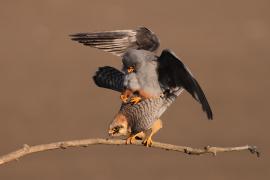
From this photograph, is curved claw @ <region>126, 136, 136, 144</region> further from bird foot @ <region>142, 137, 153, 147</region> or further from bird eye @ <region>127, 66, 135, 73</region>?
bird eye @ <region>127, 66, 135, 73</region>

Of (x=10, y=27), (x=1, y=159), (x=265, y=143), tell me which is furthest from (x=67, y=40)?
(x=1, y=159)

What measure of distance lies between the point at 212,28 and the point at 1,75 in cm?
485

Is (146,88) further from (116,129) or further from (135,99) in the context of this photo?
(116,129)

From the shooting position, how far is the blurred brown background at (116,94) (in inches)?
585

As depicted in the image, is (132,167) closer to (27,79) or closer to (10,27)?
(27,79)

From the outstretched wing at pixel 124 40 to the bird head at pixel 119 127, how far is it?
83cm

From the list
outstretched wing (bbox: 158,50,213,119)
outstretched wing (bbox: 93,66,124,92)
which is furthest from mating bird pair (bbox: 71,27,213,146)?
outstretched wing (bbox: 93,66,124,92)

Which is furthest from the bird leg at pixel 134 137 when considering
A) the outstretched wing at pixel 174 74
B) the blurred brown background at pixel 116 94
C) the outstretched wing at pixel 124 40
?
the blurred brown background at pixel 116 94

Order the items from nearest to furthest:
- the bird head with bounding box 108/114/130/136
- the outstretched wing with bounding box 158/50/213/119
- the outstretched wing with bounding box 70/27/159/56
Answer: the bird head with bounding box 108/114/130/136, the outstretched wing with bounding box 158/50/213/119, the outstretched wing with bounding box 70/27/159/56

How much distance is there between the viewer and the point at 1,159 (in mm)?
5551

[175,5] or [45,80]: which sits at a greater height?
[175,5]

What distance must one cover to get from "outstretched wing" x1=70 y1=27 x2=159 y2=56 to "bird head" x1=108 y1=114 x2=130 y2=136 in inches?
32.8

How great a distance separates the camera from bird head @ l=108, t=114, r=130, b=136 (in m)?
6.75

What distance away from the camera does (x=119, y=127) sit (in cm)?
684
